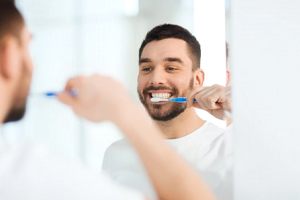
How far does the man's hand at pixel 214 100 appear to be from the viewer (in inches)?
45.3

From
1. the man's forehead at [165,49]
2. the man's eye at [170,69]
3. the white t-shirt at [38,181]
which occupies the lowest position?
the white t-shirt at [38,181]

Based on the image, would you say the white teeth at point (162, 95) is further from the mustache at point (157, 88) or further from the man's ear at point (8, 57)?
the man's ear at point (8, 57)

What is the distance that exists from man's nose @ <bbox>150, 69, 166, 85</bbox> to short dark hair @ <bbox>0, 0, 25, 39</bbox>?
1.08 feet

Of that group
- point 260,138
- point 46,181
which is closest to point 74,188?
point 46,181

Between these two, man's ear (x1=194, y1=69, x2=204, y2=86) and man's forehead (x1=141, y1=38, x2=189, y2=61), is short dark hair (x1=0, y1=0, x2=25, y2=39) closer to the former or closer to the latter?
man's forehead (x1=141, y1=38, x2=189, y2=61)

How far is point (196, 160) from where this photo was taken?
1.13 meters

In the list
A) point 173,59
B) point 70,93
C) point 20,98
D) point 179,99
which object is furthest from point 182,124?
point 20,98

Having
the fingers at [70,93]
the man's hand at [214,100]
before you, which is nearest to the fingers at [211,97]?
the man's hand at [214,100]

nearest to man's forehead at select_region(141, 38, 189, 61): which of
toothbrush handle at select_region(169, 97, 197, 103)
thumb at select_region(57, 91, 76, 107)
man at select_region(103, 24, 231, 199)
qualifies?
man at select_region(103, 24, 231, 199)

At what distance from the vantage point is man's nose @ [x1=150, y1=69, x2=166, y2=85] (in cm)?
111

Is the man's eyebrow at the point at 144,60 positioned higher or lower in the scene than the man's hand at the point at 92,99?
higher

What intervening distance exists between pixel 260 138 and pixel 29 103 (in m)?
0.64

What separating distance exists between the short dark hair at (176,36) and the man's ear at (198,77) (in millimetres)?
13

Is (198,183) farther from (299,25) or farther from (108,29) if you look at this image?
(299,25)
